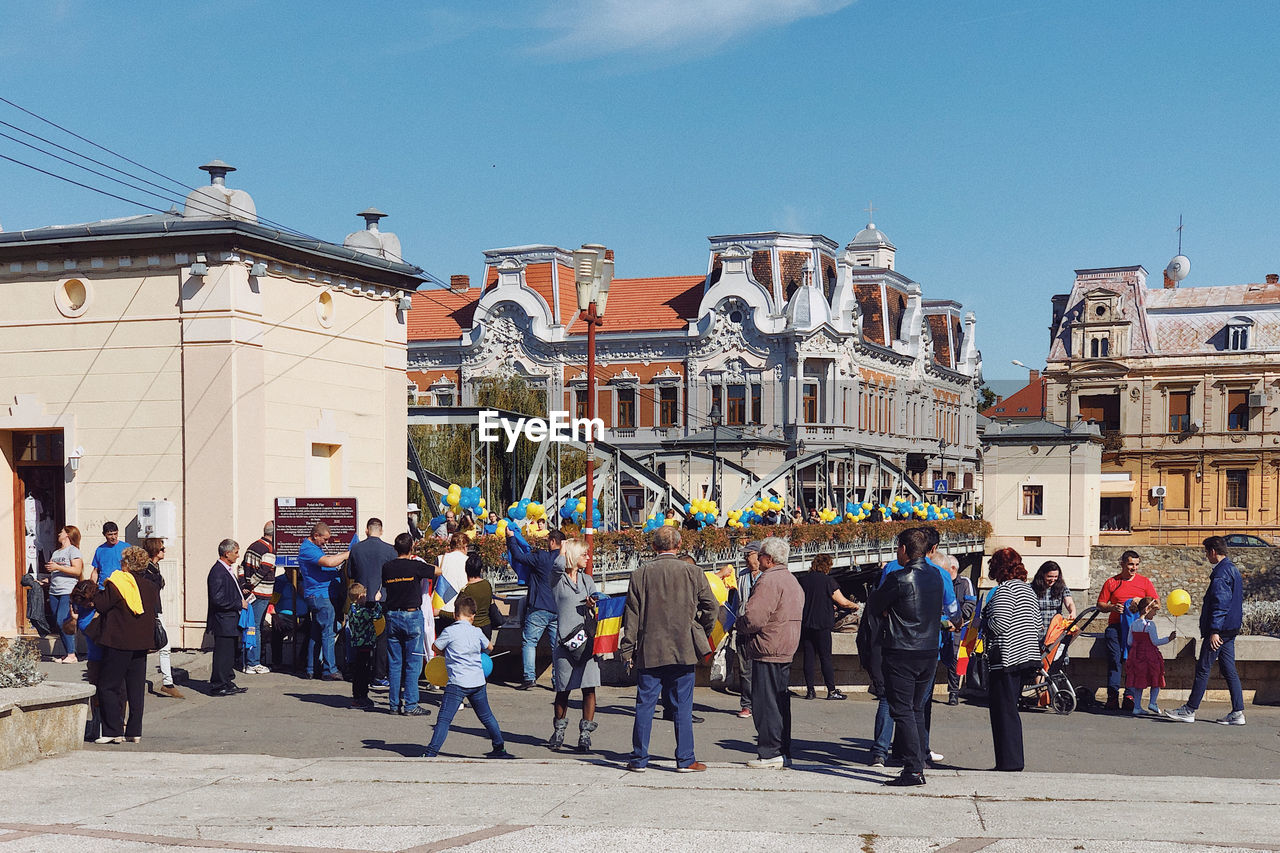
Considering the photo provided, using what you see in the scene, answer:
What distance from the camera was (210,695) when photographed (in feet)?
42.8

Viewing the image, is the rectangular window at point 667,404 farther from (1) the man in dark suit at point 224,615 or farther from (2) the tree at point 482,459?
(1) the man in dark suit at point 224,615

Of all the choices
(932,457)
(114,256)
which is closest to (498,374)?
(932,457)

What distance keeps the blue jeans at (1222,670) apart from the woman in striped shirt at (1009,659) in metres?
3.30

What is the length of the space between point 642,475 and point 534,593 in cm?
1757

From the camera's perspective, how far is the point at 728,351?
55438 millimetres

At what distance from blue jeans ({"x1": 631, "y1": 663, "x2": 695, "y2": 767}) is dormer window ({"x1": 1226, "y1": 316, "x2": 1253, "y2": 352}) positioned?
59.6 meters

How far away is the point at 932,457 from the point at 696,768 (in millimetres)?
57362

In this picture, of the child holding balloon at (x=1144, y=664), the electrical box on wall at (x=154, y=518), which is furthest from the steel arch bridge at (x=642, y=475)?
the child holding balloon at (x=1144, y=664)

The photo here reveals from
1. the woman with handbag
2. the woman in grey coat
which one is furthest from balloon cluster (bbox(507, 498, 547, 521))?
the woman with handbag

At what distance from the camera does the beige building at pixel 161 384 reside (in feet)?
50.5

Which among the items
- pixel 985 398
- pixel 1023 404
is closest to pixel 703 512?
pixel 985 398

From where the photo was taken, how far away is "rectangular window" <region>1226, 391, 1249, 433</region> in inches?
2443

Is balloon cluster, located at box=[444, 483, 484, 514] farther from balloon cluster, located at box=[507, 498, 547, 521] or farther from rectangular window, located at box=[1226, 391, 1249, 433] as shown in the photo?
rectangular window, located at box=[1226, 391, 1249, 433]

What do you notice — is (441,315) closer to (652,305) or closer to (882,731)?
(652,305)
